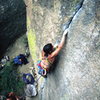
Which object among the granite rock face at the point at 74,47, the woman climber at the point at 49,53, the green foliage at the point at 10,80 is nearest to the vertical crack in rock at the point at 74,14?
the granite rock face at the point at 74,47

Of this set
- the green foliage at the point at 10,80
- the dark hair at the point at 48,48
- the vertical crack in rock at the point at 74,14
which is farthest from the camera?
the green foliage at the point at 10,80

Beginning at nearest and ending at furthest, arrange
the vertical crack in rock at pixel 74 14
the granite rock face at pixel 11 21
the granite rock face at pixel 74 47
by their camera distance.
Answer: the granite rock face at pixel 74 47
the vertical crack in rock at pixel 74 14
the granite rock face at pixel 11 21

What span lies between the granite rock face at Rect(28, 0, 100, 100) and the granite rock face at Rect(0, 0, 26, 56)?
3448mm

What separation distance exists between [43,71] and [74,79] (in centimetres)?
153

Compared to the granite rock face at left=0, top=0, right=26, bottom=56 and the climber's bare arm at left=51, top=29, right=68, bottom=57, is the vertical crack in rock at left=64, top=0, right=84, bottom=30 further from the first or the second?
the granite rock face at left=0, top=0, right=26, bottom=56

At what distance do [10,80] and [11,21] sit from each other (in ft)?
8.88

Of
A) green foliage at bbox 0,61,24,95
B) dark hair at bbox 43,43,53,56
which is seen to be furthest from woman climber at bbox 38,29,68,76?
green foliage at bbox 0,61,24,95

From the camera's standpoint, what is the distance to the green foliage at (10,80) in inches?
350

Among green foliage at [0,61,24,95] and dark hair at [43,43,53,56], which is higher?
green foliage at [0,61,24,95]

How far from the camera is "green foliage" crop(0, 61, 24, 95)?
350 inches

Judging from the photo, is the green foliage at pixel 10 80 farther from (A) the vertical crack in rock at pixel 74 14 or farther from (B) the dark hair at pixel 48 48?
(A) the vertical crack in rock at pixel 74 14

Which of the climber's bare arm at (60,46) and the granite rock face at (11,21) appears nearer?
the climber's bare arm at (60,46)

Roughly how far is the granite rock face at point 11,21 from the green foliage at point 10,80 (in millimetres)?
1350

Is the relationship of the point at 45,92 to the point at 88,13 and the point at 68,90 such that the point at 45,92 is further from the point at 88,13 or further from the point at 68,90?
the point at 88,13
